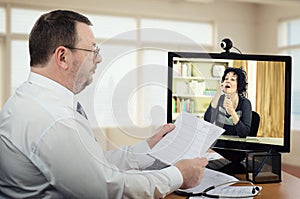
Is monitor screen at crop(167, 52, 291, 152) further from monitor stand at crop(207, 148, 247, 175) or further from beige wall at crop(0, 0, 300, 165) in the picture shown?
beige wall at crop(0, 0, 300, 165)

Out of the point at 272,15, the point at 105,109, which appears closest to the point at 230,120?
the point at 105,109

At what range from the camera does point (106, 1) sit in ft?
22.4

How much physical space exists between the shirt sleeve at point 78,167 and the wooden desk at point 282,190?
360 millimetres

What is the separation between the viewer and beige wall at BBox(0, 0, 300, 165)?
6766mm

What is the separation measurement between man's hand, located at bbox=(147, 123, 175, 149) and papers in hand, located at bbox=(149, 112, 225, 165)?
0.04ft

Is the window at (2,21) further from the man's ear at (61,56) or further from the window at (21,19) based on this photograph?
the man's ear at (61,56)

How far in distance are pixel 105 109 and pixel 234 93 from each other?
24.2 inches

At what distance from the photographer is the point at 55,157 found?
3.55ft

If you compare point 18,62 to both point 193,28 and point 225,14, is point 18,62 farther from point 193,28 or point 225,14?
point 225,14

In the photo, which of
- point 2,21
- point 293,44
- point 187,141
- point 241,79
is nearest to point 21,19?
point 2,21

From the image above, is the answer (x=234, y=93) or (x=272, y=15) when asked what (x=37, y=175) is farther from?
(x=272, y=15)

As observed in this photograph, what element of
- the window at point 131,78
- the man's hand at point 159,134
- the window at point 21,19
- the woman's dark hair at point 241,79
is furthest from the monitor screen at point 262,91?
the window at point 21,19

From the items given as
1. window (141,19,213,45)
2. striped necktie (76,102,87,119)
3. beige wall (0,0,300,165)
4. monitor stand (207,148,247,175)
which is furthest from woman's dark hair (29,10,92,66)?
window (141,19,213,45)

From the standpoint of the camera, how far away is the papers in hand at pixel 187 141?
4.33 feet
